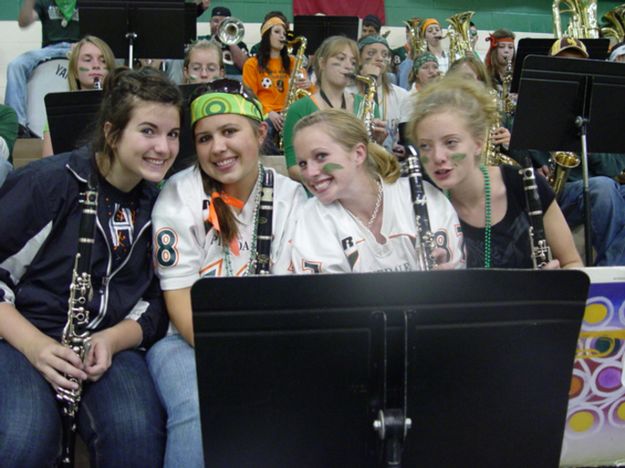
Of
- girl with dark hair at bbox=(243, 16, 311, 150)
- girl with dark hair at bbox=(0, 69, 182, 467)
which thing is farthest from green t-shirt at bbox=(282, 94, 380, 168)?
girl with dark hair at bbox=(243, 16, 311, 150)

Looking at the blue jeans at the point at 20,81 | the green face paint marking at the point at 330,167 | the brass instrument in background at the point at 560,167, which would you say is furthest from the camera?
the blue jeans at the point at 20,81

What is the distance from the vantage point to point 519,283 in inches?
52.2

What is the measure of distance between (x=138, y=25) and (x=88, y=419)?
2.74m

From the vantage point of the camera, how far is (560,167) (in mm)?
3557

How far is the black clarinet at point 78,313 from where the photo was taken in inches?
70.0

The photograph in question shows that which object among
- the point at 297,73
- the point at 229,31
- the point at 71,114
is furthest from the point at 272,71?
the point at 71,114

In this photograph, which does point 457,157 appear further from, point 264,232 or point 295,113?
point 295,113

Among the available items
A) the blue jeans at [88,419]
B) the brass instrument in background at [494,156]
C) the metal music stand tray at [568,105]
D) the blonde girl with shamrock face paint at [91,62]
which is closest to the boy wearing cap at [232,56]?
the blonde girl with shamrock face paint at [91,62]

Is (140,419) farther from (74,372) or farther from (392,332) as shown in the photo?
(392,332)

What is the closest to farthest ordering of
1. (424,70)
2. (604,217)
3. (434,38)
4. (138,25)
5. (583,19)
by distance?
(604,217)
(138,25)
(424,70)
(583,19)
(434,38)

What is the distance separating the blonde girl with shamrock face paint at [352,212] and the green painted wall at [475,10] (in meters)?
6.33

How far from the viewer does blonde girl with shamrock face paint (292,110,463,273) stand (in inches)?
82.1

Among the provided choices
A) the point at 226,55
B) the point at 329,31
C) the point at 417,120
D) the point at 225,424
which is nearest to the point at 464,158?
the point at 417,120

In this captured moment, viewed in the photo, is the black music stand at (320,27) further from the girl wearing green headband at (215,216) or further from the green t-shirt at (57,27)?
the girl wearing green headband at (215,216)
